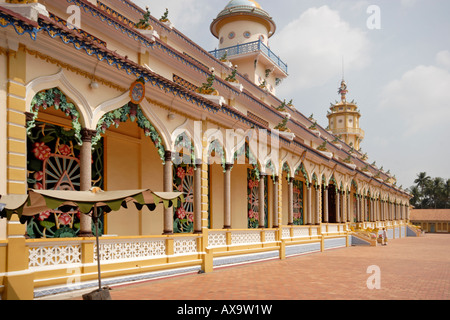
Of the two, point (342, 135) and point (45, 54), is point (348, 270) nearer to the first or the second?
point (45, 54)

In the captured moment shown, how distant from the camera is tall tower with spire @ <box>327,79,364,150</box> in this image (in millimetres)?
55406

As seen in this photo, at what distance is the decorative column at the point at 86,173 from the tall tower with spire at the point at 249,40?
2062 centimetres

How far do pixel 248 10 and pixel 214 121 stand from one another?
18474mm

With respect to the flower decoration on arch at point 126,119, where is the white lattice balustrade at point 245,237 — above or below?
below

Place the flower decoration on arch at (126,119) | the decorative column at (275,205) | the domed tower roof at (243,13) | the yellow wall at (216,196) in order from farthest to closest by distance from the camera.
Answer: the domed tower roof at (243,13) < the decorative column at (275,205) < the yellow wall at (216,196) < the flower decoration on arch at (126,119)

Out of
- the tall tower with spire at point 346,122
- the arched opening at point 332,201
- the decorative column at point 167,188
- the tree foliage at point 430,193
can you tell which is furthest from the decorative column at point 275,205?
the tree foliage at point 430,193

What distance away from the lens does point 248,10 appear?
29641 millimetres

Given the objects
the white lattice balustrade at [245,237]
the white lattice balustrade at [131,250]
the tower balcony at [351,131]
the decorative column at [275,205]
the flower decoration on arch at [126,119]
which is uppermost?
the tower balcony at [351,131]

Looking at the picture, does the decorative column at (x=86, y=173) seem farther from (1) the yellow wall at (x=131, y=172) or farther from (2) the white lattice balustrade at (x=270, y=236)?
(2) the white lattice balustrade at (x=270, y=236)

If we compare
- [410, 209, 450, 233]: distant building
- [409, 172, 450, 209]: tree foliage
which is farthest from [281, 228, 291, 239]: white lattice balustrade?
[409, 172, 450, 209]: tree foliage

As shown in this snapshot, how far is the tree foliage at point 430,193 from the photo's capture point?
312ft

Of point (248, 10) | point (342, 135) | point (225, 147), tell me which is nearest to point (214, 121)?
point (225, 147)

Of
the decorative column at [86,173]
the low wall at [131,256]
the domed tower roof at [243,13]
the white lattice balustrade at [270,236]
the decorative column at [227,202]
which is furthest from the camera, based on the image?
the domed tower roof at [243,13]

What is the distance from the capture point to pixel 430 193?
3844 inches
